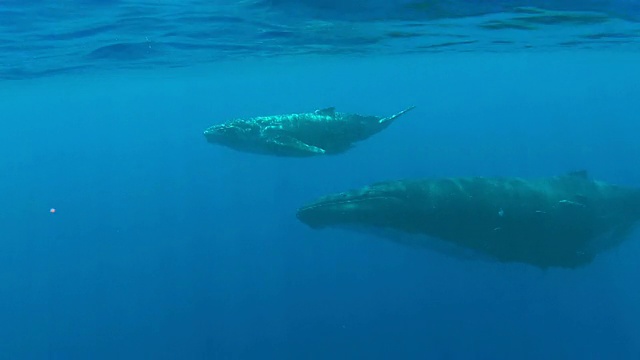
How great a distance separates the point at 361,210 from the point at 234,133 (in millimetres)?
6272

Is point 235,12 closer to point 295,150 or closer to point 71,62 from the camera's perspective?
point 295,150

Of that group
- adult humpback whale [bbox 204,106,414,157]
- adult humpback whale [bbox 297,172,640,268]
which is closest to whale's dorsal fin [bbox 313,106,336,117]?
adult humpback whale [bbox 204,106,414,157]

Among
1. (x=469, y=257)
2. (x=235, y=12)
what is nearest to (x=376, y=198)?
(x=469, y=257)

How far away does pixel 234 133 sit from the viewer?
15.4 meters

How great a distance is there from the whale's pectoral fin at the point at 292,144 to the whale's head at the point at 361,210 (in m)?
4.29

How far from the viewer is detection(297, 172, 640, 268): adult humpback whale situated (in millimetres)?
10680

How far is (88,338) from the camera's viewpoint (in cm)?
1802

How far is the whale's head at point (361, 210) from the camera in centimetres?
1056

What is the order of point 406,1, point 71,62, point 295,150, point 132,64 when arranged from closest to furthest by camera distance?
point 295,150 → point 406,1 → point 71,62 → point 132,64

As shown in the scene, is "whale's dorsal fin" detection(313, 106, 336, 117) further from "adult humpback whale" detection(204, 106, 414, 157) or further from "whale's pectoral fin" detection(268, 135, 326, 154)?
"whale's pectoral fin" detection(268, 135, 326, 154)

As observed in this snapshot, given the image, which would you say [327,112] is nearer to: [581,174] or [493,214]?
[493,214]

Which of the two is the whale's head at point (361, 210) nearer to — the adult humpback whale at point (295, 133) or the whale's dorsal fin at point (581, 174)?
the adult humpback whale at point (295, 133)

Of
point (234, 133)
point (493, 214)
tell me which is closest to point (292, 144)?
point (234, 133)

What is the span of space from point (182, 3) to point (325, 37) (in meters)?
10.9
